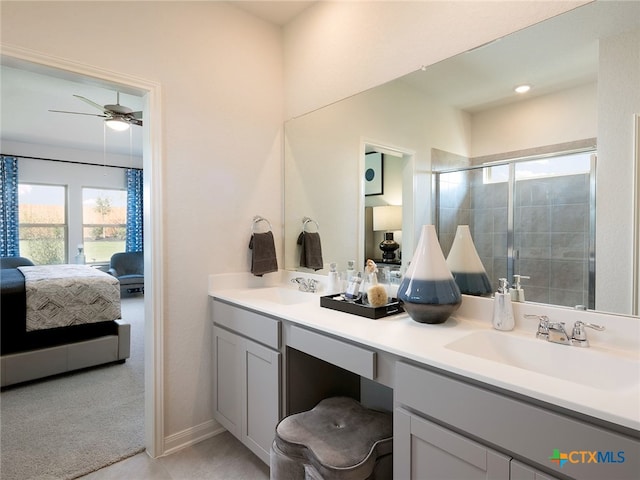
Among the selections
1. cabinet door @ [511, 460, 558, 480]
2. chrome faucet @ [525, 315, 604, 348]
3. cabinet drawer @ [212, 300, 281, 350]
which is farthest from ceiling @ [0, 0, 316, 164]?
cabinet door @ [511, 460, 558, 480]

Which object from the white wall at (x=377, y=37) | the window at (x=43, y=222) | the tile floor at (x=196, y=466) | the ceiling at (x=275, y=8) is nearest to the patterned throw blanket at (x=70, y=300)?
the tile floor at (x=196, y=466)

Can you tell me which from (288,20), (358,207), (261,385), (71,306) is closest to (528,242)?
(358,207)

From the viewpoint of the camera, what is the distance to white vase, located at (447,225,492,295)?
1509 millimetres

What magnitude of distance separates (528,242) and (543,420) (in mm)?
758

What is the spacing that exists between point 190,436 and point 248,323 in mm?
851

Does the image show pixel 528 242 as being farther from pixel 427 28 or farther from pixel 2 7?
pixel 2 7

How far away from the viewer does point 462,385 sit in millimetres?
979

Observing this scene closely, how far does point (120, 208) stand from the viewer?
21.7 feet

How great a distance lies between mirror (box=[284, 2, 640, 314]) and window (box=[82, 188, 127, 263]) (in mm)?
5684

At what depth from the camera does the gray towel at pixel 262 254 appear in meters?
2.30

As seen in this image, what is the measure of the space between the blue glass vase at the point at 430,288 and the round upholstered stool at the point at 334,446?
0.49 m

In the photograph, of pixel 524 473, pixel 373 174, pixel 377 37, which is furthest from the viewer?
pixel 373 174

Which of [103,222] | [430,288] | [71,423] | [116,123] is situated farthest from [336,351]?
[103,222]

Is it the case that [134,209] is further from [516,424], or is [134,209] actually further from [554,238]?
[516,424]
